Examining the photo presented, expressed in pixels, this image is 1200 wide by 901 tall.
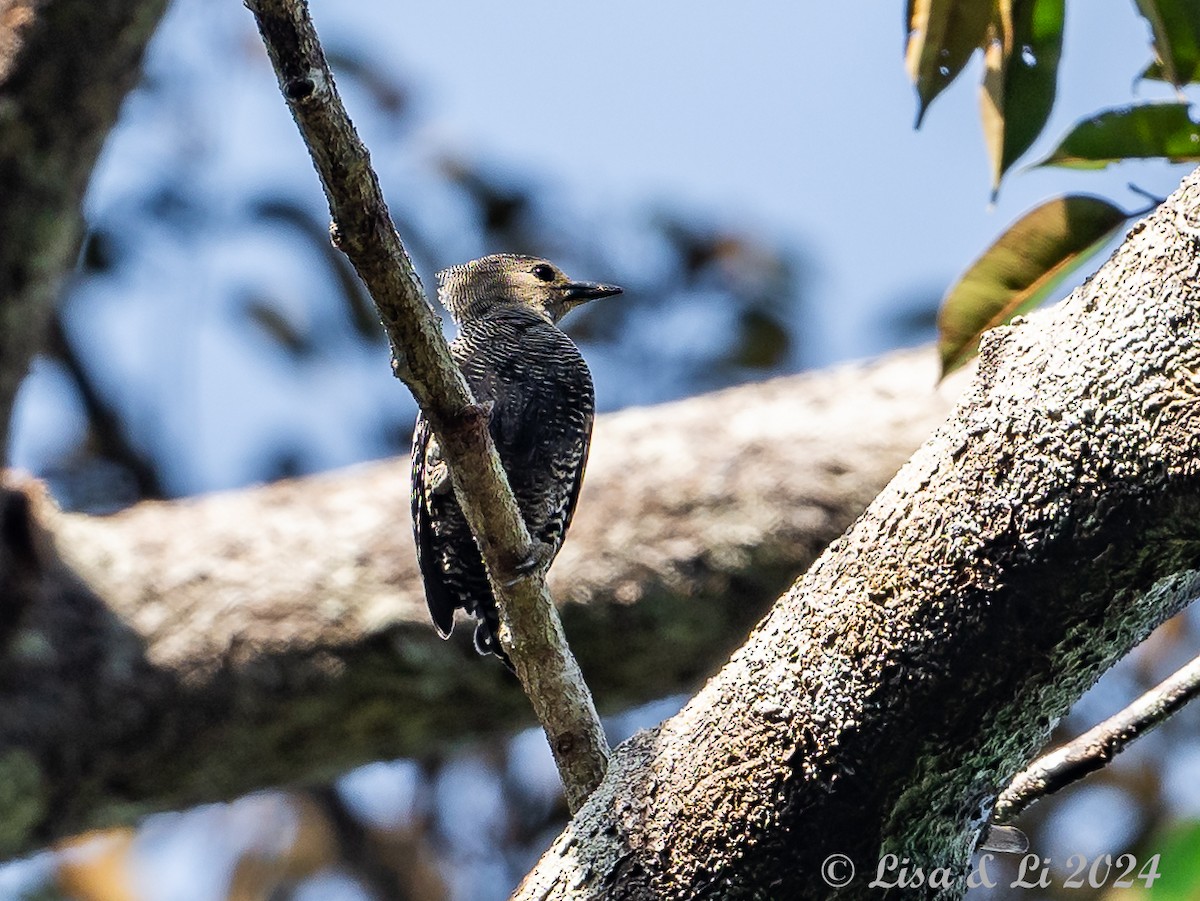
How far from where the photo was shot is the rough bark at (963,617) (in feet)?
5.19

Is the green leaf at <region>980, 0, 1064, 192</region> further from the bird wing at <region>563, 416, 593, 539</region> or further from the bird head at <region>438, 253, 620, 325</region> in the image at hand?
the bird head at <region>438, 253, 620, 325</region>

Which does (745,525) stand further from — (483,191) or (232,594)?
(483,191)

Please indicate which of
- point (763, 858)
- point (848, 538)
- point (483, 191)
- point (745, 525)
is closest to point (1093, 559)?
point (848, 538)

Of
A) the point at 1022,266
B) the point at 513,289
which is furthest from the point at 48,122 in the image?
the point at 1022,266

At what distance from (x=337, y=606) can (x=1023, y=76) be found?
2807 mm

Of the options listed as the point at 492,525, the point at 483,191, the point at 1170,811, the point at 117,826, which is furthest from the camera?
the point at 483,191

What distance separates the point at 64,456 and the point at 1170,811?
4.82 m

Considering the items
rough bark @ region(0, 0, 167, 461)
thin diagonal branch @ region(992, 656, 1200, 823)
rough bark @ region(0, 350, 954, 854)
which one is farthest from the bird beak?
thin diagonal branch @ region(992, 656, 1200, 823)

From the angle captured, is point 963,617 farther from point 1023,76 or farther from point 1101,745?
point 1023,76

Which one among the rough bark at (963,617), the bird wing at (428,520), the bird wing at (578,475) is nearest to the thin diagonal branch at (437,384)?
the rough bark at (963,617)

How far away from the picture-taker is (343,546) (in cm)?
454

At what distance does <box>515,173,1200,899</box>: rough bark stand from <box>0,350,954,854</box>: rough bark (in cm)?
264

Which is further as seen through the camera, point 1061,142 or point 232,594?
point 232,594

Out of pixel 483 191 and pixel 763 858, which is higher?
pixel 763 858
